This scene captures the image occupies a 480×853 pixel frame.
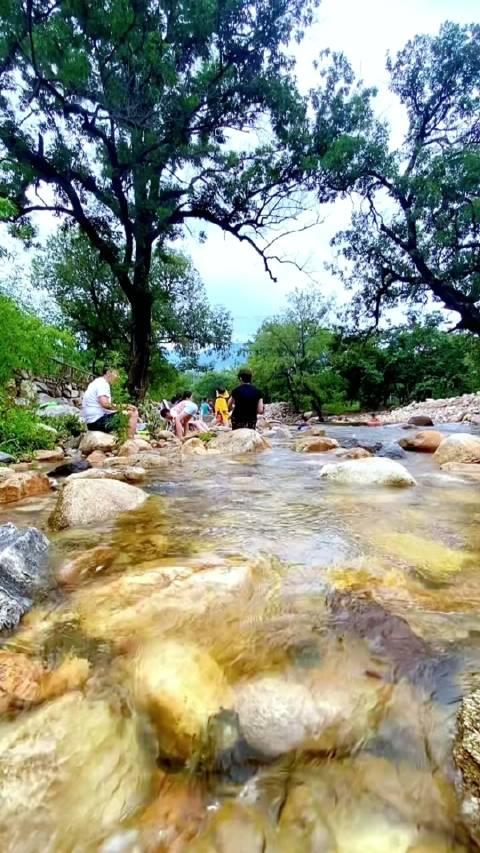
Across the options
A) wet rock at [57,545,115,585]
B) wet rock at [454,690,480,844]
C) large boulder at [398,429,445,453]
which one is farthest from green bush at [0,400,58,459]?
large boulder at [398,429,445,453]

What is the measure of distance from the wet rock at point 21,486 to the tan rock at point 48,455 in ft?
6.56

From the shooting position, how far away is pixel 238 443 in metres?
8.63

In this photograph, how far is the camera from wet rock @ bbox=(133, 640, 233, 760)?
1340mm

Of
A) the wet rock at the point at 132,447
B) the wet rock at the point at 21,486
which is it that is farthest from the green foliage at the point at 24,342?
the wet rock at the point at 21,486

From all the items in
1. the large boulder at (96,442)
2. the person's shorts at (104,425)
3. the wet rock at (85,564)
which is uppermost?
the person's shorts at (104,425)

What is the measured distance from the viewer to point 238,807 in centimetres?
116

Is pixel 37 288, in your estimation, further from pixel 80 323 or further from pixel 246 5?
pixel 246 5

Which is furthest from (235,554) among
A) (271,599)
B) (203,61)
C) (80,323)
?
(80,323)

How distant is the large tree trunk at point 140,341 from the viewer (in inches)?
568

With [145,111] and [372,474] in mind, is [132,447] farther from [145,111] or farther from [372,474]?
[145,111]

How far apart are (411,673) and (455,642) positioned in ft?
0.94

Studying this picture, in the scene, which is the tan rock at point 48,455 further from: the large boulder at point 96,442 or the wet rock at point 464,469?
the wet rock at point 464,469

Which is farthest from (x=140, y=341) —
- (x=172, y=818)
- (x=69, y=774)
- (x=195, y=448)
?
(x=172, y=818)

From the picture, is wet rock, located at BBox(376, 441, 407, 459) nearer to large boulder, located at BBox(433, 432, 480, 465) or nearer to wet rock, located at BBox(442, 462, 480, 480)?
large boulder, located at BBox(433, 432, 480, 465)
